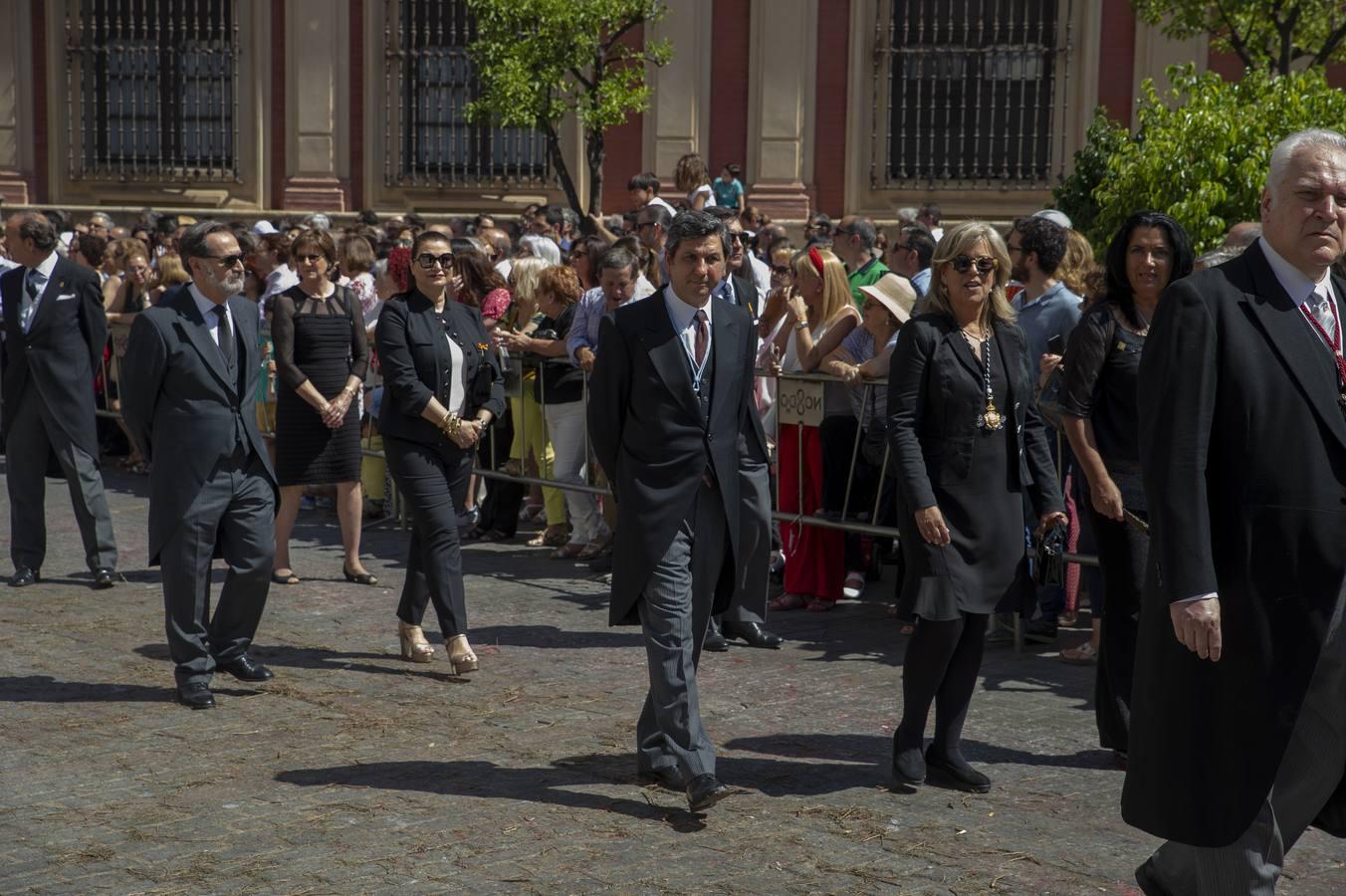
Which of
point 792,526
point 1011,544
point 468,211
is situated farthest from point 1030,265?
point 468,211

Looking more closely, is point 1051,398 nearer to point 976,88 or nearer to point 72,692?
point 72,692

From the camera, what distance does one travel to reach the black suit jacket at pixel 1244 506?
4066 millimetres

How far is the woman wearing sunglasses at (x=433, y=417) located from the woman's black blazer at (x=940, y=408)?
2369 millimetres

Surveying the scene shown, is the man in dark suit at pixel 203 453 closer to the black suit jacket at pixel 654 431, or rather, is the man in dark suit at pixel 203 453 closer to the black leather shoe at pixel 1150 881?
the black suit jacket at pixel 654 431

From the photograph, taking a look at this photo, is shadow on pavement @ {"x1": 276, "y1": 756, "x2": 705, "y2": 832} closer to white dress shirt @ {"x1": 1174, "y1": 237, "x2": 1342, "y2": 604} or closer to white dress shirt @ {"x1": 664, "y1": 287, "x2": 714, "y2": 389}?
white dress shirt @ {"x1": 664, "y1": 287, "x2": 714, "y2": 389}

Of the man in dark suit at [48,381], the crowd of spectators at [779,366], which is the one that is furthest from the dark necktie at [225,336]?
the man in dark suit at [48,381]

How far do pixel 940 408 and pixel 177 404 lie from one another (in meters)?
3.15

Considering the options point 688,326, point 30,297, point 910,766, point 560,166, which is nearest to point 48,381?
point 30,297

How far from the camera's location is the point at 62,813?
580 centimetres

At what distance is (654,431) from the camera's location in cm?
608

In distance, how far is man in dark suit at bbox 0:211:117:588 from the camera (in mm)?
9977

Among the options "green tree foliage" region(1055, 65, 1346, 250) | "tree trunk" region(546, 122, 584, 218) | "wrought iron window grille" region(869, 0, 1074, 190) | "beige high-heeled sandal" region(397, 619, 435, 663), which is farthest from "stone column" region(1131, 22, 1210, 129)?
"beige high-heeled sandal" region(397, 619, 435, 663)

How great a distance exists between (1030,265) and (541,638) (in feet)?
9.18

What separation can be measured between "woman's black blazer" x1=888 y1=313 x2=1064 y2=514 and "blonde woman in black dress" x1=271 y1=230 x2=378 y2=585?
4268 mm
